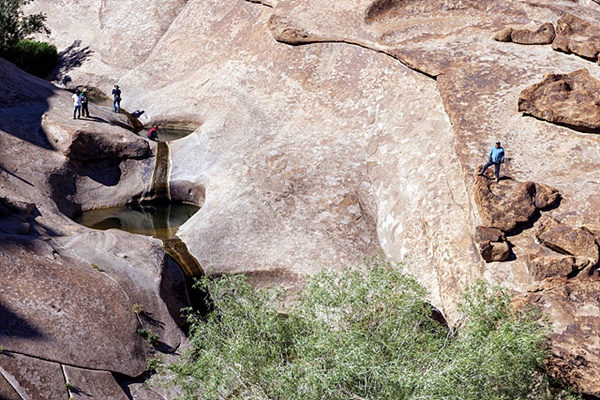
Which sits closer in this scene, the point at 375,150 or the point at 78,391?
the point at 78,391

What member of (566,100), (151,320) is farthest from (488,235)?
(151,320)

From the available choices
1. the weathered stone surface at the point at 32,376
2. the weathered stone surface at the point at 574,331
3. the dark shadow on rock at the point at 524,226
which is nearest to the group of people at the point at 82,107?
the weathered stone surface at the point at 32,376

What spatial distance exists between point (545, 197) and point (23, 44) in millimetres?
26244

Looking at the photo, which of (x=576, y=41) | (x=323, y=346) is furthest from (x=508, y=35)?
(x=323, y=346)

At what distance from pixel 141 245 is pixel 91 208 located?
5.89m

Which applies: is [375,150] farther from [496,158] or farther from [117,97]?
[117,97]

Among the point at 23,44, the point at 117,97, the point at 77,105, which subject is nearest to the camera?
the point at 77,105

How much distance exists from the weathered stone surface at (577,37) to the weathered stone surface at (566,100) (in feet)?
5.57

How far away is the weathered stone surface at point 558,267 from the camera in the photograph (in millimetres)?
15266

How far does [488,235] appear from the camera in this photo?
1644 cm

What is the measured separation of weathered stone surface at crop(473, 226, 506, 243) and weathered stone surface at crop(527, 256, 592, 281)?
46.4 inches

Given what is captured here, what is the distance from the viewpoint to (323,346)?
37.2 feet

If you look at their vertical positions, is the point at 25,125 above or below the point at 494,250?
above

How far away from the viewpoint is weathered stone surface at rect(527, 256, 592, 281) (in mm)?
15266
